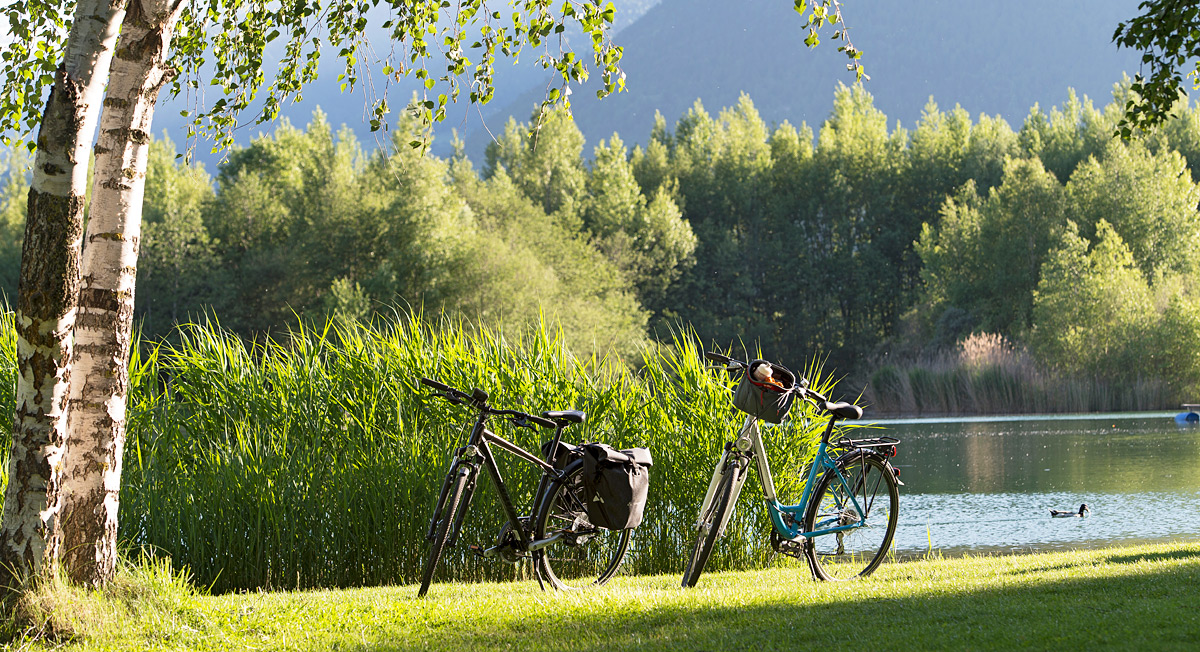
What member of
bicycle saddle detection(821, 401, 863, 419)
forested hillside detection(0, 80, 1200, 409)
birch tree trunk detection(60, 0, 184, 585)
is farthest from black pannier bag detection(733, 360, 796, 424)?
forested hillside detection(0, 80, 1200, 409)

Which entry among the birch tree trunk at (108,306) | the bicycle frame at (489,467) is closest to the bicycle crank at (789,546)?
the bicycle frame at (489,467)

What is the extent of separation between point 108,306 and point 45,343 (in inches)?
11.4

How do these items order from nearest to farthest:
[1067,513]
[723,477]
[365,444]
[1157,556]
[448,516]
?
[448,516] < [723,477] < [1157,556] < [365,444] < [1067,513]

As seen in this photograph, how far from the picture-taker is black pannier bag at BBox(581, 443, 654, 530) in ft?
16.6

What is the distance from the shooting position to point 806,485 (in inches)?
211

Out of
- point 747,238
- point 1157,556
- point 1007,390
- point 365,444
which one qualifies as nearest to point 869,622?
point 1157,556

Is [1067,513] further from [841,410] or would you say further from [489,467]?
[489,467]

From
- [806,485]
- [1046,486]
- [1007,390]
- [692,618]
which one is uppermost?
[806,485]

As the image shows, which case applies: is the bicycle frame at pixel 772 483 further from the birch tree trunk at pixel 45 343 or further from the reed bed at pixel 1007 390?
the reed bed at pixel 1007 390

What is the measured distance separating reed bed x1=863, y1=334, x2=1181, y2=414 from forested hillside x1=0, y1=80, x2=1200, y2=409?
2.91 feet

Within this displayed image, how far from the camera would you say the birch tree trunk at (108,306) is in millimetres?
4008

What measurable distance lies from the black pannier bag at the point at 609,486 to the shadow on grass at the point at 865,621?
47 centimetres

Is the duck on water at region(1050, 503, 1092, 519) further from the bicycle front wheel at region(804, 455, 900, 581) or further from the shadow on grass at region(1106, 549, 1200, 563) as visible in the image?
the bicycle front wheel at region(804, 455, 900, 581)

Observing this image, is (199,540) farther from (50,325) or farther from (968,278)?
(968,278)
